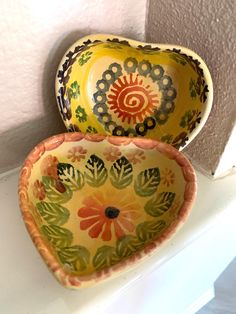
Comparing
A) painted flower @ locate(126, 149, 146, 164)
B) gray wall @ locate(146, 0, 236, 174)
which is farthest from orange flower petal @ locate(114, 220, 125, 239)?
gray wall @ locate(146, 0, 236, 174)

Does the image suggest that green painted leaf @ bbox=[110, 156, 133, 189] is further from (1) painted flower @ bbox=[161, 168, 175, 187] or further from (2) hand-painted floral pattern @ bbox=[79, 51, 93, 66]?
(2) hand-painted floral pattern @ bbox=[79, 51, 93, 66]

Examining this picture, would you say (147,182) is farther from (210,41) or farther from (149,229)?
(210,41)

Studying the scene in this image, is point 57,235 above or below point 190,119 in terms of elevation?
below

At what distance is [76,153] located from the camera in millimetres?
634

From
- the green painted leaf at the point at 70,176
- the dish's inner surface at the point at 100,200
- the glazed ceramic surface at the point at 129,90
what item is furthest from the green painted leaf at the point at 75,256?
the glazed ceramic surface at the point at 129,90

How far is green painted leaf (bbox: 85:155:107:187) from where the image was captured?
0.64 metres

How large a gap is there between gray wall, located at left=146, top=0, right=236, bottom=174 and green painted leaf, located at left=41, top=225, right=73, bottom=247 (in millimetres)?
282

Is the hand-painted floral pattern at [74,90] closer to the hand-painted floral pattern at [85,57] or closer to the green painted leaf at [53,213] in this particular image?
the hand-painted floral pattern at [85,57]

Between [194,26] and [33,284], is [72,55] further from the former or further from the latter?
[33,284]

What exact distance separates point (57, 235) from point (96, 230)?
0.18ft

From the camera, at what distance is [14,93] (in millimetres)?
630

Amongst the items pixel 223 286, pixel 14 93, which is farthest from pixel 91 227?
pixel 223 286

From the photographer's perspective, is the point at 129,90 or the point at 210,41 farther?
the point at 129,90

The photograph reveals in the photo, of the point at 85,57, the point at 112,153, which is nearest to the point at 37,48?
the point at 85,57
